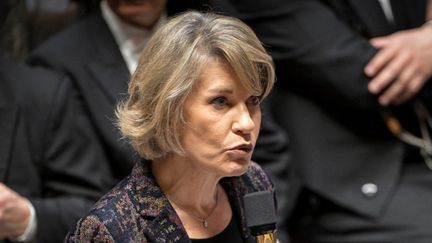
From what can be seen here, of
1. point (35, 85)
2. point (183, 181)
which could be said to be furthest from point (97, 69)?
point (183, 181)

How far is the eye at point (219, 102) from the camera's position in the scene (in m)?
1.32

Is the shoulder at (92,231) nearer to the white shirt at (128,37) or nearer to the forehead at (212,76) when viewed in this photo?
the forehead at (212,76)

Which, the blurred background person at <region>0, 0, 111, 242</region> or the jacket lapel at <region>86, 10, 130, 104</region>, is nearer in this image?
the blurred background person at <region>0, 0, 111, 242</region>

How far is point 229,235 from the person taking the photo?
143 cm

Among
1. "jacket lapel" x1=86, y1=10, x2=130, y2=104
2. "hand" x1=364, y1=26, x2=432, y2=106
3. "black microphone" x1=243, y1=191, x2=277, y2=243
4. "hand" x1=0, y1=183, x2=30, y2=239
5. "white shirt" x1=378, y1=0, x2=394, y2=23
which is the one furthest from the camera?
"white shirt" x1=378, y1=0, x2=394, y2=23

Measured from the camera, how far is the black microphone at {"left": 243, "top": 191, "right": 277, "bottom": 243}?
4.25 ft

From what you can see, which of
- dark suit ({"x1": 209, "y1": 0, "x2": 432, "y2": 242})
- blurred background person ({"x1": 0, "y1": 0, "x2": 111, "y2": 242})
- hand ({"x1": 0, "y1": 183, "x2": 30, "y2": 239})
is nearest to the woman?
hand ({"x1": 0, "y1": 183, "x2": 30, "y2": 239})

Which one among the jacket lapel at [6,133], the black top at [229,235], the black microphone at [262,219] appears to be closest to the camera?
the black microphone at [262,219]

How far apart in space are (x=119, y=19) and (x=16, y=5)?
29cm

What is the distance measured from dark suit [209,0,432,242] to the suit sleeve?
45cm

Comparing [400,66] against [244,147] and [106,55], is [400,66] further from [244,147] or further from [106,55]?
[244,147]

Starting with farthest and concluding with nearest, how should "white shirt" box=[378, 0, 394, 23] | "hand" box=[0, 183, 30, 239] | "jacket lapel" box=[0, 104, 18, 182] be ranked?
"white shirt" box=[378, 0, 394, 23] < "jacket lapel" box=[0, 104, 18, 182] < "hand" box=[0, 183, 30, 239]

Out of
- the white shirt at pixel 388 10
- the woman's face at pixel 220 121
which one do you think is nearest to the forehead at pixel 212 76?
the woman's face at pixel 220 121

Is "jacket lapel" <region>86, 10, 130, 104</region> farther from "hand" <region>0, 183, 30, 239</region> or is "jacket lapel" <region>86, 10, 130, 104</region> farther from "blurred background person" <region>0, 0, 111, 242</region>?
"hand" <region>0, 183, 30, 239</region>
